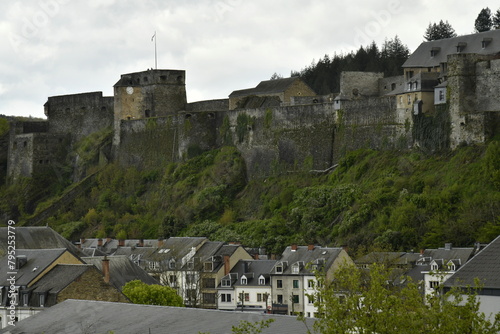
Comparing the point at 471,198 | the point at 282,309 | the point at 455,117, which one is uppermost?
the point at 455,117

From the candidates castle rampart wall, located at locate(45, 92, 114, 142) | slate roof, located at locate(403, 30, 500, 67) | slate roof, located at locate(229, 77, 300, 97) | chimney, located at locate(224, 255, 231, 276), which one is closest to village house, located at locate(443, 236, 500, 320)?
chimney, located at locate(224, 255, 231, 276)

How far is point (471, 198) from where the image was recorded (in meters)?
56.5

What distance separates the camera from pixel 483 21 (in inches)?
3863

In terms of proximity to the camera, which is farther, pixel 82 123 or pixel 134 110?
pixel 82 123

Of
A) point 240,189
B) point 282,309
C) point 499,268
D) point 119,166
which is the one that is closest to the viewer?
point 499,268

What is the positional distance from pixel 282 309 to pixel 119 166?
32.2 m

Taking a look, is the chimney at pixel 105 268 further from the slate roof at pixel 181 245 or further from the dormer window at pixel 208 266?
the slate roof at pixel 181 245

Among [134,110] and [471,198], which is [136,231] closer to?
[134,110]

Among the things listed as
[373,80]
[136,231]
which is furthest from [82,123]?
[373,80]

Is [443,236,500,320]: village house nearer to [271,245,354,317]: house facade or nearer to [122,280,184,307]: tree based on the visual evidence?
[122,280,184,307]: tree

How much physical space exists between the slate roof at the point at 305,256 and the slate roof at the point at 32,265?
14.0 m

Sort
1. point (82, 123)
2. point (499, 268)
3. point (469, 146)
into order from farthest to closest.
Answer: point (82, 123) < point (469, 146) < point (499, 268)

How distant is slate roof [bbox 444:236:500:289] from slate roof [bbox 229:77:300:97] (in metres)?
47.7

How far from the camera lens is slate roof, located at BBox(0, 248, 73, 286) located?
44003 mm
